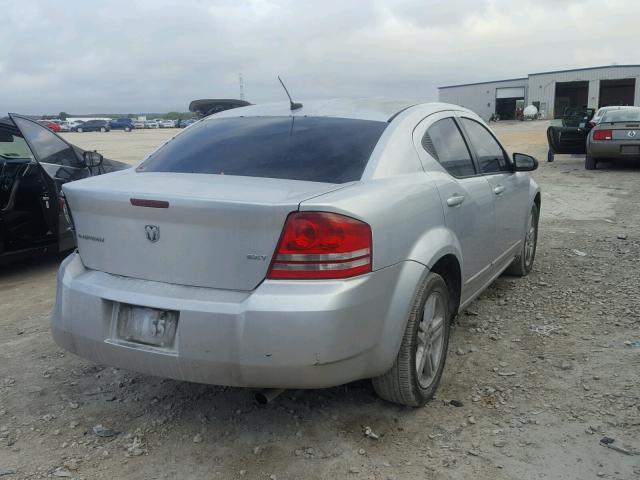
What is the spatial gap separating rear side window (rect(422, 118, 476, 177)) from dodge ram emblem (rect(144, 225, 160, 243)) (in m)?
1.61

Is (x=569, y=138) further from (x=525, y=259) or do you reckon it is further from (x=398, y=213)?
(x=398, y=213)

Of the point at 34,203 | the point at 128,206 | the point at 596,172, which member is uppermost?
the point at 128,206

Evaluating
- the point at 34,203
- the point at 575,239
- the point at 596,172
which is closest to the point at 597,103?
the point at 596,172

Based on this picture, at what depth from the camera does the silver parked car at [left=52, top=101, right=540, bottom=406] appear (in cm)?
260

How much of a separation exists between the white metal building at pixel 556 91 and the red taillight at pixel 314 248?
5316cm

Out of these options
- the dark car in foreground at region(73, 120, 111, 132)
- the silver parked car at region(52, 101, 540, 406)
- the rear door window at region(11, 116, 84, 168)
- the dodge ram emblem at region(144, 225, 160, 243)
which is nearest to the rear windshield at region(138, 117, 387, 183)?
the silver parked car at region(52, 101, 540, 406)

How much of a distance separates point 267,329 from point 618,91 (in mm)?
64835

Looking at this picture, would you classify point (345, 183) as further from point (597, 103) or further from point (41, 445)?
point (597, 103)

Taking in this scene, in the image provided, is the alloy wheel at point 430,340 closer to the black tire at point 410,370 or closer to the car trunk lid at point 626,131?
the black tire at point 410,370

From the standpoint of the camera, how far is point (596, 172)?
45.8ft

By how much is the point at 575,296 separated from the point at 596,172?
10.1 meters

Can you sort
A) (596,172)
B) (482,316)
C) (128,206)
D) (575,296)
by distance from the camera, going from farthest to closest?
1. (596,172)
2. (575,296)
3. (482,316)
4. (128,206)

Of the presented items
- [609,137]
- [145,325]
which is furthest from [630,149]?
[145,325]

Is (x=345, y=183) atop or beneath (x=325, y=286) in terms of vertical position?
atop
